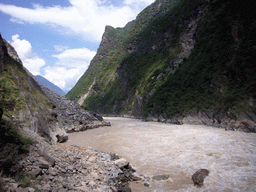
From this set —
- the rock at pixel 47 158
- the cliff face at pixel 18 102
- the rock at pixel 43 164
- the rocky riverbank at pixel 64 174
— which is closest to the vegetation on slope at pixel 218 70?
the rocky riverbank at pixel 64 174

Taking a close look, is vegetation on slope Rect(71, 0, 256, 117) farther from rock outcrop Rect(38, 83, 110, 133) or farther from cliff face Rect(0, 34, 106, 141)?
cliff face Rect(0, 34, 106, 141)

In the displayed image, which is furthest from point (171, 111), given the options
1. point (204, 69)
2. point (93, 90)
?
point (93, 90)

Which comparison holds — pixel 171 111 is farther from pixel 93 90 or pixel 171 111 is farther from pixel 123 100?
pixel 93 90

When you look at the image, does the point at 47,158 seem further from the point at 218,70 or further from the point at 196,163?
the point at 218,70

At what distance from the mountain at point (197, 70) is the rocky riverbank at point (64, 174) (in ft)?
54.0

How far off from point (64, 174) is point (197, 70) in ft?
97.9

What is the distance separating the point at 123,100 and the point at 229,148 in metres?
47.8

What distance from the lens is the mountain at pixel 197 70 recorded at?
69.1ft

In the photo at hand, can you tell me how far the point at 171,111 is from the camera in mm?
30266

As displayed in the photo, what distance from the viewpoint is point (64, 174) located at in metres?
6.34

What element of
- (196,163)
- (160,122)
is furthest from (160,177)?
(160,122)

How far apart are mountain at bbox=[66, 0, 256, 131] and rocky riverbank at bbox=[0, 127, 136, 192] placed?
54.0ft

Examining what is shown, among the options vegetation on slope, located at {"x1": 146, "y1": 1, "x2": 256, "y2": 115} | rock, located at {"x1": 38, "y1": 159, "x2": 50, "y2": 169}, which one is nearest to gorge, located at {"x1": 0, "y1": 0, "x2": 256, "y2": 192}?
rock, located at {"x1": 38, "y1": 159, "x2": 50, "y2": 169}

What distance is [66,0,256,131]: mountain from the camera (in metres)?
21.1
